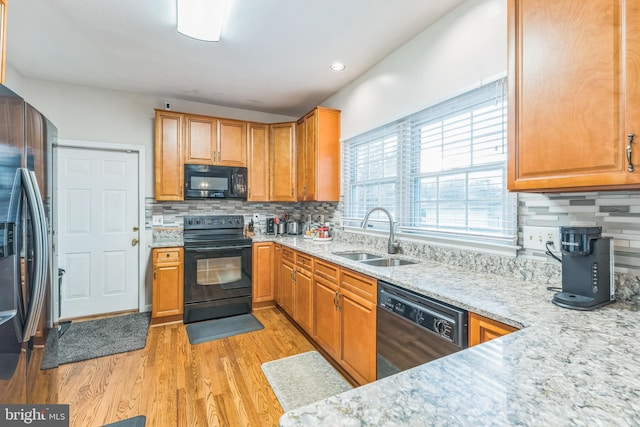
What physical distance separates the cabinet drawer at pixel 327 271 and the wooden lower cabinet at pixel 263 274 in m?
1.16

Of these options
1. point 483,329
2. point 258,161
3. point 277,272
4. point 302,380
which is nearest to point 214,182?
point 258,161

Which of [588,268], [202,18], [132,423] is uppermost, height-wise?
[202,18]

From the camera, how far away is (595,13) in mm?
1082

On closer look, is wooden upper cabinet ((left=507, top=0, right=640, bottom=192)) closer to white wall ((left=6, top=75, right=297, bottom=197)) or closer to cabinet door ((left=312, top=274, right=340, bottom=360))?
cabinet door ((left=312, top=274, right=340, bottom=360))

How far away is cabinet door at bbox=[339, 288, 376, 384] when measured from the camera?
1880 mm

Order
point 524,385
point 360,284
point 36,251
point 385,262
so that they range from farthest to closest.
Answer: point 385,262
point 360,284
point 36,251
point 524,385

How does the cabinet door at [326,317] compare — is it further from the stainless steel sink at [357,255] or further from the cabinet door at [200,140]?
the cabinet door at [200,140]

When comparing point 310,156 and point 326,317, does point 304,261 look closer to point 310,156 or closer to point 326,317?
point 326,317

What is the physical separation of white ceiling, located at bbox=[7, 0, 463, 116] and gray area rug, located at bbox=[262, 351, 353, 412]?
2664mm

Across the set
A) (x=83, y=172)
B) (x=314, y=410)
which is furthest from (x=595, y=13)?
(x=83, y=172)

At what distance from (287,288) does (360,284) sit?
1.47m

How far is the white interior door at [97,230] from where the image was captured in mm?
3314

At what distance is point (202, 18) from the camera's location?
2.11m

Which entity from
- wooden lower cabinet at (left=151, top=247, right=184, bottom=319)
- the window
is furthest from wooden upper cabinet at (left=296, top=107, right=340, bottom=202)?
wooden lower cabinet at (left=151, top=247, right=184, bottom=319)
